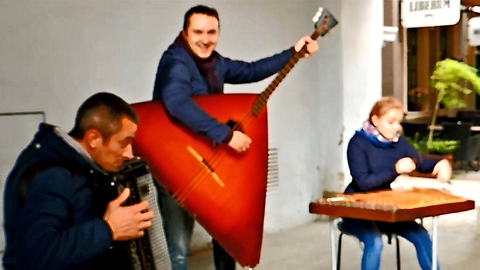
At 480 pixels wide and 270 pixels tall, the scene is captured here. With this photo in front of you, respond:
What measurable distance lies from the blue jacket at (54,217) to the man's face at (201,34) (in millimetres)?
978

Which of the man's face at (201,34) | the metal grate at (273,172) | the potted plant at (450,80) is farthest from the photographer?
the potted plant at (450,80)

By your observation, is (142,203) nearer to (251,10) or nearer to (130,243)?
(130,243)

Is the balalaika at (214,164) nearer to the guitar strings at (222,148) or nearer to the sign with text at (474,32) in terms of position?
the guitar strings at (222,148)

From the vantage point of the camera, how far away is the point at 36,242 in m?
1.35

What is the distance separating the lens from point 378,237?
2.38m

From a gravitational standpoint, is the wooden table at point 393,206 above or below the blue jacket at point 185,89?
below

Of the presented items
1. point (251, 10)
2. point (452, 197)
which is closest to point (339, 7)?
point (251, 10)

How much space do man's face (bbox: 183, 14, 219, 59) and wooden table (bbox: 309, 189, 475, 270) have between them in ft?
2.50

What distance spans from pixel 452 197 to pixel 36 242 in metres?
1.57

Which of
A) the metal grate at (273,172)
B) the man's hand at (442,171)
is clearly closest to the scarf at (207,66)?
the man's hand at (442,171)

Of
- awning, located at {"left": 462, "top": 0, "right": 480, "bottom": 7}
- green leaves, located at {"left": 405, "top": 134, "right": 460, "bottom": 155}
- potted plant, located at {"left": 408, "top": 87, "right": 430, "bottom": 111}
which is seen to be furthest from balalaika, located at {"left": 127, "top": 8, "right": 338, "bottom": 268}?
awning, located at {"left": 462, "top": 0, "right": 480, "bottom": 7}

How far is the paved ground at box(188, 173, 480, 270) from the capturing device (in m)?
3.32

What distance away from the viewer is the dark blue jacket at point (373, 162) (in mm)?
2465

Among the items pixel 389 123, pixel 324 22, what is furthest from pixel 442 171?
pixel 324 22
